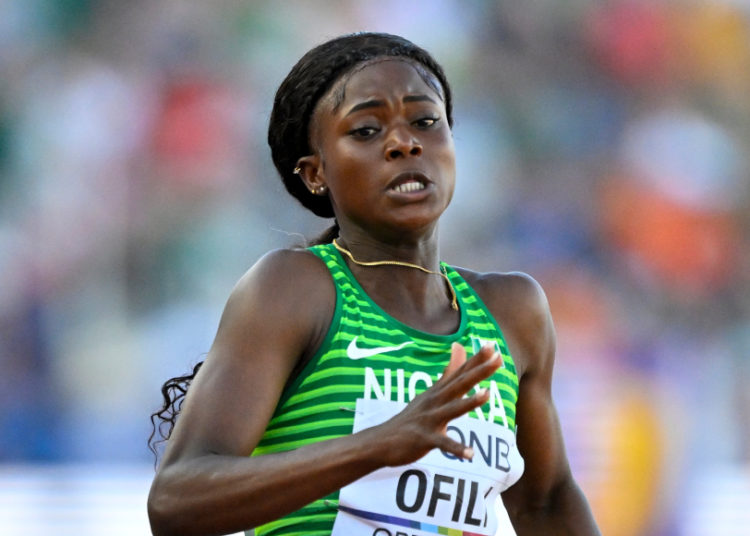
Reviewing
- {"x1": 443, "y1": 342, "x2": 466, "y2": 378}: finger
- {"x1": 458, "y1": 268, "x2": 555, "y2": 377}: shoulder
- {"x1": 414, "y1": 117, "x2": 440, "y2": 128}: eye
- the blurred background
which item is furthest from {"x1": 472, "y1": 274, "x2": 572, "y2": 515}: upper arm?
the blurred background

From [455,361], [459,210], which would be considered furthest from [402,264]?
[459,210]

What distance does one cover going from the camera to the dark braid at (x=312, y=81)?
2486mm

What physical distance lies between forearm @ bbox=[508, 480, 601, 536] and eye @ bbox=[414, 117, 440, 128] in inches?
35.6

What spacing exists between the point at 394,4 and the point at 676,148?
1918 mm

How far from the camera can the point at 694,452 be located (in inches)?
254

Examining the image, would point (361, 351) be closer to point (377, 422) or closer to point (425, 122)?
point (377, 422)

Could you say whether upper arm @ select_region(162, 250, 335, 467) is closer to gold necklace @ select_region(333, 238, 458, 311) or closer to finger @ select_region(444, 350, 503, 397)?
gold necklace @ select_region(333, 238, 458, 311)

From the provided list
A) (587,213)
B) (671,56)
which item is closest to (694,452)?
(587,213)

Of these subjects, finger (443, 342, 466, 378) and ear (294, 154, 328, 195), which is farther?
ear (294, 154, 328, 195)

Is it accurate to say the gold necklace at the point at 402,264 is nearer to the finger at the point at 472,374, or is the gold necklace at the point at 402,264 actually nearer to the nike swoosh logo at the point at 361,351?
the nike swoosh logo at the point at 361,351

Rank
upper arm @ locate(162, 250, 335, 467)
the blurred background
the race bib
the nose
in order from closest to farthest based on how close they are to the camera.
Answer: upper arm @ locate(162, 250, 335, 467) → the race bib → the nose → the blurred background

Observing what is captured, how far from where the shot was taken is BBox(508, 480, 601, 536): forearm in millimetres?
2666

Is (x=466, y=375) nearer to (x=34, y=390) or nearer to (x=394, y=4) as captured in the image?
(x=34, y=390)

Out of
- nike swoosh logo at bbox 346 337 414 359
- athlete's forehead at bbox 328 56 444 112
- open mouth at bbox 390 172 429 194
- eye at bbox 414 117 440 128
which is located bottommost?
nike swoosh logo at bbox 346 337 414 359
